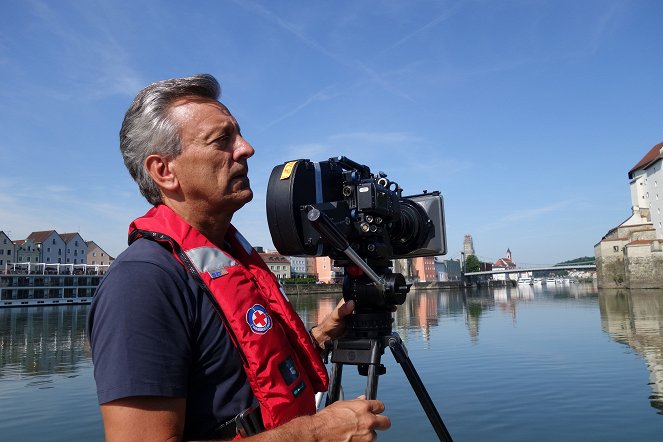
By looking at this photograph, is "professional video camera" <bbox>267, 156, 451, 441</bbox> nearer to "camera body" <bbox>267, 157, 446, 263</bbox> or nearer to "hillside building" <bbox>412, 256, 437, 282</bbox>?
"camera body" <bbox>267, 157, 446, 263</bbox>

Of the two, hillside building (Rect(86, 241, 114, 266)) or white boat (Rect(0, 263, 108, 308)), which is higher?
hillside building (Rect(86, 241, 114, 266))

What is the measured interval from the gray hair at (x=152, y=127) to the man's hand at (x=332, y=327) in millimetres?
873

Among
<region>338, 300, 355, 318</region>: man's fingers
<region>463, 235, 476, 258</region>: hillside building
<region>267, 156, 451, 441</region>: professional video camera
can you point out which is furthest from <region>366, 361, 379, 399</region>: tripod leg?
<region>463, 235, 476, 258</region>: hillside building

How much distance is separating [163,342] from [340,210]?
887mm

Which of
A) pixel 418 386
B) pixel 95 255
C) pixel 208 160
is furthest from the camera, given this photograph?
pixel 95 255

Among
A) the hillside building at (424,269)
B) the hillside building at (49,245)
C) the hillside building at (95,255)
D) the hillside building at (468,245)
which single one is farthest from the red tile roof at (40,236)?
the hillside building at (468,245)

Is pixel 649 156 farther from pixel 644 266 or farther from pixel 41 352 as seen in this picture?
pixel 41 352

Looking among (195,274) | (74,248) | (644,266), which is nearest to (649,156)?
(644,266)

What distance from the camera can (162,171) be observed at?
5.13 ft

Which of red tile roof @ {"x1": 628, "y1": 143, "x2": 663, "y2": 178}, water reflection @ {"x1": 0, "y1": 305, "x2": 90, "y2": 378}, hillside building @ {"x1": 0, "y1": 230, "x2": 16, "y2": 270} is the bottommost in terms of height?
water reflection @ {"x1": 0, "y1": 305, "x2": 90, "y2": 378}

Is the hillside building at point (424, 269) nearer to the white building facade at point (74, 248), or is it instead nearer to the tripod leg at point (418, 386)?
the white building facade at point (74, 248)

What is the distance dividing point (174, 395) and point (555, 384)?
29.0 ft

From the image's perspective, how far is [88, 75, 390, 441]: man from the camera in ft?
3.77

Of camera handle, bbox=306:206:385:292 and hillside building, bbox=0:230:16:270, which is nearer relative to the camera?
camera handle, bbox=306:206:385:292
